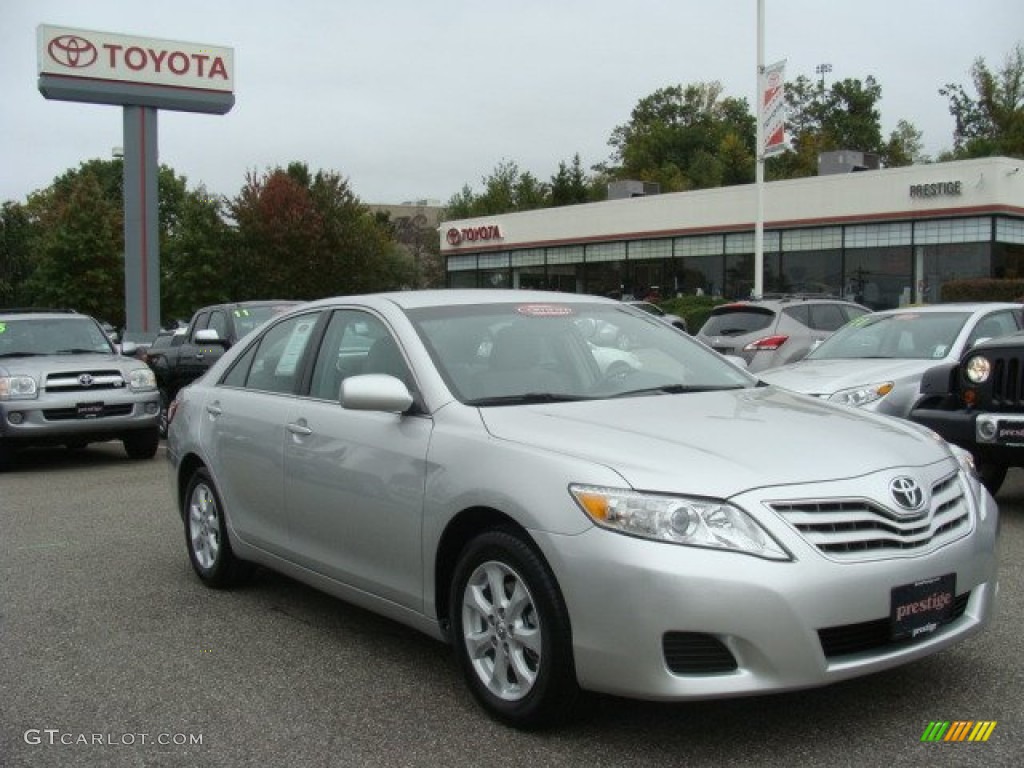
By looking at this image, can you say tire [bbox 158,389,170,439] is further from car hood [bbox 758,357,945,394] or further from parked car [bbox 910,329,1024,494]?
parked car [bbox 910,329,1024,494]

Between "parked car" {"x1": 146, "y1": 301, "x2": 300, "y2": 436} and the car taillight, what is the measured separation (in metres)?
5.81

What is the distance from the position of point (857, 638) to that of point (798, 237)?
32150 mm

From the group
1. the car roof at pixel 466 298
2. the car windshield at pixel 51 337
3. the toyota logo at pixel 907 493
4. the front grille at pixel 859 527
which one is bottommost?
the front grille at pixel 859 527

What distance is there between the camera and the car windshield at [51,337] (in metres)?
12.3

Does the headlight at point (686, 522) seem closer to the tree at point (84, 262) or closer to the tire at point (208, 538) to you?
the tire at point (208, 538)

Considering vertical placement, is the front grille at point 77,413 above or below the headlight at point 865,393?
below

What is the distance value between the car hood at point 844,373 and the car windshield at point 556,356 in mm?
3879

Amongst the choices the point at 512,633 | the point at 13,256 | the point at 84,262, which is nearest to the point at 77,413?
the point at 512,633

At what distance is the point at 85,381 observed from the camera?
38.2ft

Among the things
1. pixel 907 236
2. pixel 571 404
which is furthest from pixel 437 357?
pixel 907 236

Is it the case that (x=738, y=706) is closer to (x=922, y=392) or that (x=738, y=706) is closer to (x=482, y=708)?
(x=482, y=708)

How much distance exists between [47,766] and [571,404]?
232cm

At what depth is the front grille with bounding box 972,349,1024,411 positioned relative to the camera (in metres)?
7.32

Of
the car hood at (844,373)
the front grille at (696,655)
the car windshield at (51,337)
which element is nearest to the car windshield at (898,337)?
the car hood at (844,373)
